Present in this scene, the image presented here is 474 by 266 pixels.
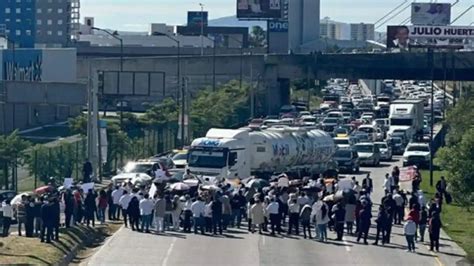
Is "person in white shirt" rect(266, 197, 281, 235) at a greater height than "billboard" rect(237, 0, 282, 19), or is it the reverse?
"billboard" rect(237, 0, 282, 19)

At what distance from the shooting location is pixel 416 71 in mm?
112312

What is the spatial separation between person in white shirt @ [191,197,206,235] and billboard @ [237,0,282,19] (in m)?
122

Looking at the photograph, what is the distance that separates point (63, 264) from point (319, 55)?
8080 centimetres

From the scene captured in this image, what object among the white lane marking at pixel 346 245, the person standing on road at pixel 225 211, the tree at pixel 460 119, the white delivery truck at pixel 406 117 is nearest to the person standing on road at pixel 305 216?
the white lane marking at pixel 346 245

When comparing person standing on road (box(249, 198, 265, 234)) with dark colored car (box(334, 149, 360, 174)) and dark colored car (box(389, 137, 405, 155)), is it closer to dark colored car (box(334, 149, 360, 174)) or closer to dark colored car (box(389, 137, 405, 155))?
dark colored car (box(334, 149, 360, 174))

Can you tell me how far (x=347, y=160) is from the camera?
70312mm

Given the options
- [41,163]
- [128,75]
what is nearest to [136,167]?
[41,163]

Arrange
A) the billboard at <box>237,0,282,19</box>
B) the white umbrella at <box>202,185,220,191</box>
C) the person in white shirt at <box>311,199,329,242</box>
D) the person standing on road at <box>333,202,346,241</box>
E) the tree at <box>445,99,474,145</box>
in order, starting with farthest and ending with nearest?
the billboard at <box>237,0,282,19</box> < the tree at <box>445,99,474,145</box> < the white umbrella at <box>202,185,220,191</box> < the person standing on road at <box>333,202,346,241</box> < the person in white shirt at <box>311,199,329,242</box>

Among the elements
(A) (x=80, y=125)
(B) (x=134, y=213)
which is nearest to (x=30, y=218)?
(B) (x=134, y=213)

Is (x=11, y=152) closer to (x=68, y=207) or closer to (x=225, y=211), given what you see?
(x=68, y=207)

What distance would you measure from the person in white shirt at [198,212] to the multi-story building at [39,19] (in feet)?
465

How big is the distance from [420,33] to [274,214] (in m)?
82.5

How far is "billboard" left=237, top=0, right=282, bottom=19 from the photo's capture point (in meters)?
163

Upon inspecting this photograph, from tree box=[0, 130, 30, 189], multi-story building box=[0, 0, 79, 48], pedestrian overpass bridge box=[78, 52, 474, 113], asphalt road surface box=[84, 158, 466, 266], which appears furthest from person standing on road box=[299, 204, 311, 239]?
multi-story building box=[0, 0, 79, 48]
